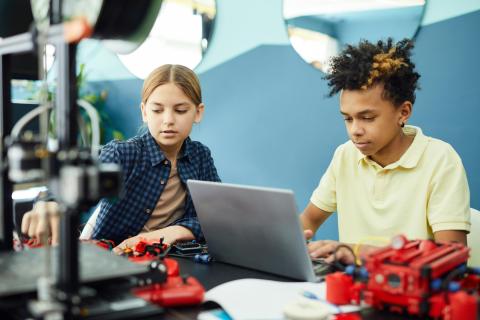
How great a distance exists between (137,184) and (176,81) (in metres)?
0.36

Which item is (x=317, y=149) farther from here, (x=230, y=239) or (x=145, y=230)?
(x=230, y=239)

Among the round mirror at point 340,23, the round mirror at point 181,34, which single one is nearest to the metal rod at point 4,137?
the round mirror at point 340,23

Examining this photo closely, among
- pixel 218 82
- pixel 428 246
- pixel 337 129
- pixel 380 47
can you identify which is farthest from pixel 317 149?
pixel 428 246

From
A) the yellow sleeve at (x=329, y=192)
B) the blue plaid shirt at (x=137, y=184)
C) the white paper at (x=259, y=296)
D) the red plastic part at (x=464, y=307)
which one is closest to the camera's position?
the red plastic part at (x=464, y=307)

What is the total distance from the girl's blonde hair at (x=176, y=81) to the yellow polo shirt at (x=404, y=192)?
20.8 inches

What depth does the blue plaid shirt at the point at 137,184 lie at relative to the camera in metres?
1.65

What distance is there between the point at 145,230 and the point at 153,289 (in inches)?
31.2

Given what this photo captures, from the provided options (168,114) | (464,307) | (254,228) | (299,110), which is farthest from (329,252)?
(299,110)

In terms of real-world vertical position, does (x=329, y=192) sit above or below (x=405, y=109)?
below

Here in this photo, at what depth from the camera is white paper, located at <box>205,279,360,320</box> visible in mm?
887

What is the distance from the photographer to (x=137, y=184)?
1731 mm

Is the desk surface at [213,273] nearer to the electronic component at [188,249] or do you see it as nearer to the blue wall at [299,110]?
the electronic component at [188,249]

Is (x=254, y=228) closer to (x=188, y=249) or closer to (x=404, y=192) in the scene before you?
(x=188, y=249)

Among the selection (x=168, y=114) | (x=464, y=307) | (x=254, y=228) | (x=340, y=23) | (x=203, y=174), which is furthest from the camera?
(x=340, y=23)
